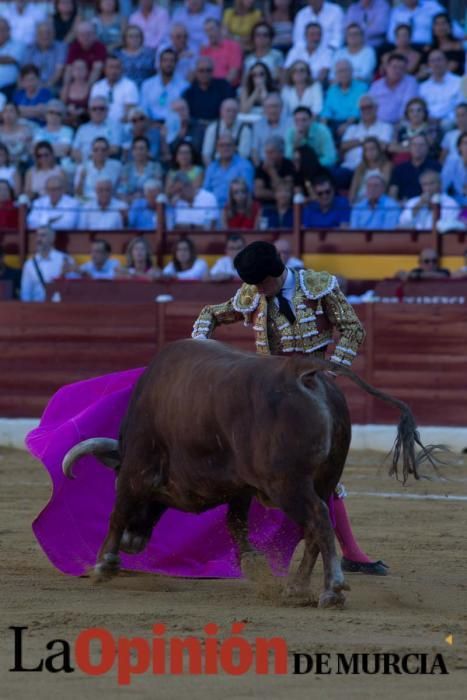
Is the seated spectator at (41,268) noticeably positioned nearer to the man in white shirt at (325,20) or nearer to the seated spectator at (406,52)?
the man in white shirt at (325,20)

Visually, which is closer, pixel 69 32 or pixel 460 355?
pixel 460 355

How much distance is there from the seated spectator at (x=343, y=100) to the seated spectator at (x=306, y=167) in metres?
0.60

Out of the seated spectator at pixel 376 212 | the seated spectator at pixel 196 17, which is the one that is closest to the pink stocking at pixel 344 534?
the seated spectator at pixel 376 212

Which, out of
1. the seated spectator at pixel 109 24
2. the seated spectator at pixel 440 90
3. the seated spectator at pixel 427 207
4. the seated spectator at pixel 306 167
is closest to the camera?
the seated spectator at pixel 427 207

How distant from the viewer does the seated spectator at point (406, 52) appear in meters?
10.6

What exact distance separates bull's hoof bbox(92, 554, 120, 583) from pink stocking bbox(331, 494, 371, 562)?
0.76 m

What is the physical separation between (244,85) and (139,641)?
785 cm

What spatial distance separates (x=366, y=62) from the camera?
10.8 m

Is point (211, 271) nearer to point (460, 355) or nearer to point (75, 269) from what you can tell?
point (75, 269)

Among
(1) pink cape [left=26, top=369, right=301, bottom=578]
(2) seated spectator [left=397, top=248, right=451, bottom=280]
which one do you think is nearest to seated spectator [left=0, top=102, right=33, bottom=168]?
(2) seated spectator [left=397, top=248, right=451, bottom=280]

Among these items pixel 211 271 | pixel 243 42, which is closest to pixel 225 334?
pixel 211 271

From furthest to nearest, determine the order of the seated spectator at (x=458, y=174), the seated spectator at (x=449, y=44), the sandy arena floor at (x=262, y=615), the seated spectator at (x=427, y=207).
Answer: the seated spectator at (x=449, y=44) → the seated spectator at (x=458, y=174) → the seated spectator at (x=427, y=207) → the sandy arena floor at (x=262, y=615)

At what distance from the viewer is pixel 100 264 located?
9.91 metres

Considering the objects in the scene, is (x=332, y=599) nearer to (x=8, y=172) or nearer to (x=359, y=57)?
(x=359, y=57)
